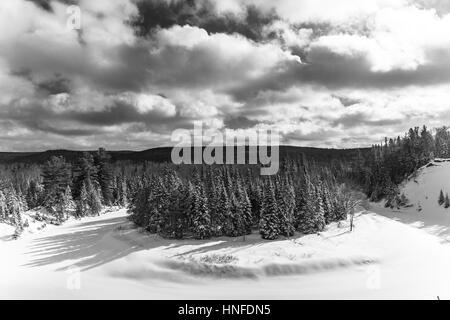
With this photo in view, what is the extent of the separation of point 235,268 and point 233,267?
318 millimetres

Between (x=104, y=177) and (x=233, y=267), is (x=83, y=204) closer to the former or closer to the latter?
(x=104, y=177)

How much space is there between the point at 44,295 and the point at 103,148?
89.9 m

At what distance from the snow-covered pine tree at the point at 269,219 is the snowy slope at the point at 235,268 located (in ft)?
6.85

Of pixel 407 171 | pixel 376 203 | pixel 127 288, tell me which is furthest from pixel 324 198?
pixel 407 171

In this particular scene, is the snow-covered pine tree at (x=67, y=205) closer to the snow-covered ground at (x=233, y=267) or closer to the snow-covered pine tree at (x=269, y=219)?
the snow-covered ground at (x=233, y=267)

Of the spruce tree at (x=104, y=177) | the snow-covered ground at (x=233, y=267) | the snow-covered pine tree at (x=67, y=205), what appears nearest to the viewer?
the snow-covered ground at (x=233, y=267)

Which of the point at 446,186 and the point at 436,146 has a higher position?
the point at 436,146

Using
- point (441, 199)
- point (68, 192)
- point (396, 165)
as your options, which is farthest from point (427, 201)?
point (68, 192)

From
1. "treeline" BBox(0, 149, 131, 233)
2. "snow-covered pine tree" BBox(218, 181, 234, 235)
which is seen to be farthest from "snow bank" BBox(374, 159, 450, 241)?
"treeline" BBox(0, 149, 131, 233)

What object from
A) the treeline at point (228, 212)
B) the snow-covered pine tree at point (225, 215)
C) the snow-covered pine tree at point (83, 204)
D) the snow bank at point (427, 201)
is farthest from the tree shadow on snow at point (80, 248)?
the snow bank at point (427, 201)

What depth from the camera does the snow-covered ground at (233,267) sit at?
35938mm

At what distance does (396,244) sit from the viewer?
5206 centimetres
